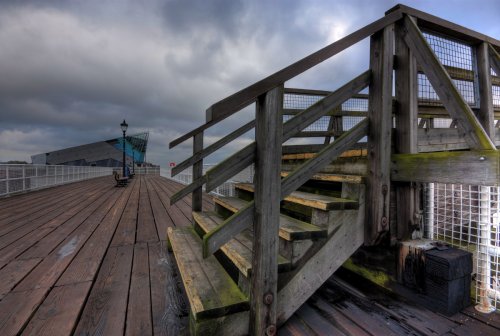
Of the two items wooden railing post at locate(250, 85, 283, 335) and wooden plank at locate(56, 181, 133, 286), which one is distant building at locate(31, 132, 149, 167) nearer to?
wooden plank at locate(56, 181, 133, 286)

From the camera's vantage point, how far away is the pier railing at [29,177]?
25.4ft

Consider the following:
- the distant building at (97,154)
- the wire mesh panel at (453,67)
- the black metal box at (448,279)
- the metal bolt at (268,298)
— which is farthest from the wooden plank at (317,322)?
the distant building at (97,154)

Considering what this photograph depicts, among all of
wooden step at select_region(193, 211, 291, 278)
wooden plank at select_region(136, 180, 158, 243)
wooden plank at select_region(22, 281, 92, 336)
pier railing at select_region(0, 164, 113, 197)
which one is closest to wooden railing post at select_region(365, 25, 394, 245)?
wooden step at select_region(193, 211, 291, 278)

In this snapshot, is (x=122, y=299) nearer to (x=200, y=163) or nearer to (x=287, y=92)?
(x=200, y=163)

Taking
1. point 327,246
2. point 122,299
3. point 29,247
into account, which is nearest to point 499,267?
point 327,246

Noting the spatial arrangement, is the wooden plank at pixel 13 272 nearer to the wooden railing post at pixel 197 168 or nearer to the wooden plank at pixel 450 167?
the wooden railing post at pixel 197 168

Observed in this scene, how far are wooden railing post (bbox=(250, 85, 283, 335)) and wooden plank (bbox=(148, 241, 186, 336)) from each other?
1.80 feet

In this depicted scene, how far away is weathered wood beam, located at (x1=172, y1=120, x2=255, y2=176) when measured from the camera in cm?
297

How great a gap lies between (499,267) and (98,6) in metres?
7.87

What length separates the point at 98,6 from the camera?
5.58 meters

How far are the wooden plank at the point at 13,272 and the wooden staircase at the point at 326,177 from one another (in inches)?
52.9

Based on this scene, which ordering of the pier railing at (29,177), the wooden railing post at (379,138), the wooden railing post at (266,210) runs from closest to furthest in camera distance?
the wooden railing post at (266,210) → the wooden railing post at (379,138) → the pier railing at (29,177)

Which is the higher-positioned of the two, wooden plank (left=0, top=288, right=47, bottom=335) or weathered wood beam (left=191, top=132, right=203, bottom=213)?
weathered wood beam (left=191, top=132, right=203, bottom=213)

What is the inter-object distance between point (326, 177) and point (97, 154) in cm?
5027
